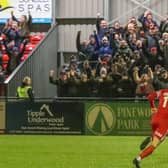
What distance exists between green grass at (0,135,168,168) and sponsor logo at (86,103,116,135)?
167 cm

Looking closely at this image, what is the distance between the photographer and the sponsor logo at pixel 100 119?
24.7 m

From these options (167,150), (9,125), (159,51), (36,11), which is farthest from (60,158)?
(36,11)

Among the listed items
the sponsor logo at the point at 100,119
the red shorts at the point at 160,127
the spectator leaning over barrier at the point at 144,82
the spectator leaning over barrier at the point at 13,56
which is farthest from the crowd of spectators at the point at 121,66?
the red shorts at the point at 160,127

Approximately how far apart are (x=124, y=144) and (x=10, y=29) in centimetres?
1212

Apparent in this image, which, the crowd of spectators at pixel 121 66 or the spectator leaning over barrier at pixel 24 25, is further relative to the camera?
the spectator leaning over barrier at pixel 24 25

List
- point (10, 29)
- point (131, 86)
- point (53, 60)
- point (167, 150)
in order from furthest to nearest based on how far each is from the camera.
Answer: point (53, 60)
point (10, 29)
point (131, 86)
point (167, 150)

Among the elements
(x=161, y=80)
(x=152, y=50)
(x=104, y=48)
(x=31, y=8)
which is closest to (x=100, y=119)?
(x=161, y=80)

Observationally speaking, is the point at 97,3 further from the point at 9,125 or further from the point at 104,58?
the point at 9,125

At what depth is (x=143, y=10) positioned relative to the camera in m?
33.7

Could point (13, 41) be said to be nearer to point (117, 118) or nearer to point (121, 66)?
point (121, 66)

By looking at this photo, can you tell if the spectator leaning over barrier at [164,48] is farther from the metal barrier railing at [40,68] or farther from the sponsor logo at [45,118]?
the metal barrier railing at [40,68]

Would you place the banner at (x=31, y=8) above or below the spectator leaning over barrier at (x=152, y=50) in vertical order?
above

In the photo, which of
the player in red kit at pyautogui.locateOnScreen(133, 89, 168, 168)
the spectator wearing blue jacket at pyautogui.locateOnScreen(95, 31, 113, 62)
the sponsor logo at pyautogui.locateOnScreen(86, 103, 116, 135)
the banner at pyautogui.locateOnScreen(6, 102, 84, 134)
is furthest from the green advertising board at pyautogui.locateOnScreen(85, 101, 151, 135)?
the player in red kit at pyautogui.locateOnScreen(133, 89, 168, 168)

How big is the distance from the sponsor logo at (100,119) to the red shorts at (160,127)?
11.7 m
